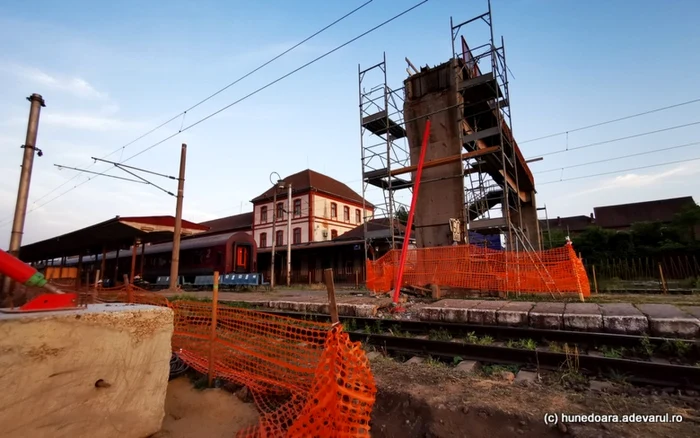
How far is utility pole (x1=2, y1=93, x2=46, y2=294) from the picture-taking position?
8.27 m

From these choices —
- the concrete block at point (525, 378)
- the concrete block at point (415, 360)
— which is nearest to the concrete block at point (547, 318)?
the concrete block at point (525, 378)

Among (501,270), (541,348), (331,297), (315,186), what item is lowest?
(541,348)

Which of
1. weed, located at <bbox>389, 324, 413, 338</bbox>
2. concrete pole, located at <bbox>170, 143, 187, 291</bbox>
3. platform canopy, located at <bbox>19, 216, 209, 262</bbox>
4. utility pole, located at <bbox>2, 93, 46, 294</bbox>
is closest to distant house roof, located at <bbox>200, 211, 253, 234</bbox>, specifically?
platform canopy, located at <bbox>19, 216, 209, 262</bbox>

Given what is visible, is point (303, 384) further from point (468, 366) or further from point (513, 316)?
point (513, 316)

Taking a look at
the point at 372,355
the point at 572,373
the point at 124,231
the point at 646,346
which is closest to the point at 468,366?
the point at 572,373

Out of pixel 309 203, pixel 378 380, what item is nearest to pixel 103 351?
pixel 378 380

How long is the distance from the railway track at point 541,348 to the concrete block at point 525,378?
25 cm

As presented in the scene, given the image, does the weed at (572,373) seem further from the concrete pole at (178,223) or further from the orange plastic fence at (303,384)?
the concrete pole at (178,223)

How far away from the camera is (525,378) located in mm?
4184

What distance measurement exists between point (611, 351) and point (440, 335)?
8.80 ft

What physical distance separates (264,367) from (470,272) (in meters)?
8.20

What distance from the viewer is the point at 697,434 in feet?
9.06

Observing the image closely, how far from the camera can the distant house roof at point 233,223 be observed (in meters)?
45.9

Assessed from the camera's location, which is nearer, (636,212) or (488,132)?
(488,132)
